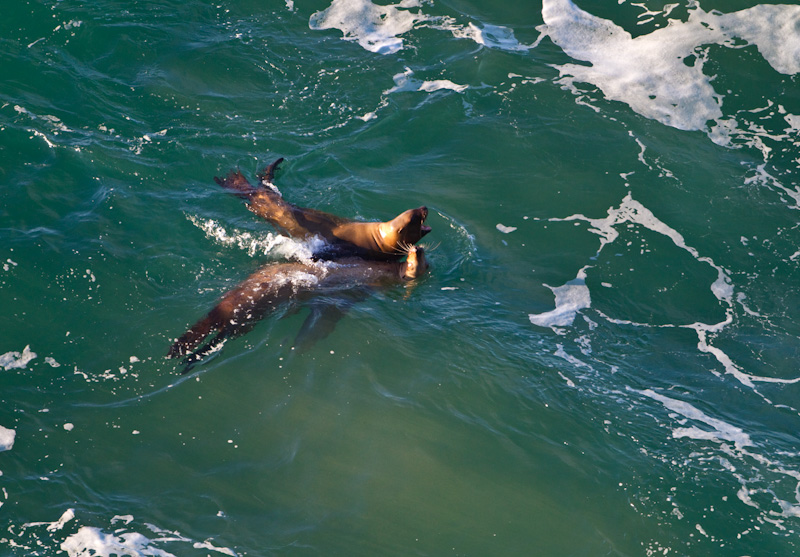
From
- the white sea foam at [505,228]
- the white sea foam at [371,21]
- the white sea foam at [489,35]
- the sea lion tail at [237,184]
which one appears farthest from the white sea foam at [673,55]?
the sea lion tail at [237,184]

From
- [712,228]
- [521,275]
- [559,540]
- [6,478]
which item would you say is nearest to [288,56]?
[521,275]

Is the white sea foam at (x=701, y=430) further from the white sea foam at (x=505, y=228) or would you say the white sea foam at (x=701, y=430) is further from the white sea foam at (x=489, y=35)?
the white sea foam at (x=489, y=35)

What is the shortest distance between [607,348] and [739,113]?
6005 mm

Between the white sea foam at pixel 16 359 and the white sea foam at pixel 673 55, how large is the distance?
30.5 ft

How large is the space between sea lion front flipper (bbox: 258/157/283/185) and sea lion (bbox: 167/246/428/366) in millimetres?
1663

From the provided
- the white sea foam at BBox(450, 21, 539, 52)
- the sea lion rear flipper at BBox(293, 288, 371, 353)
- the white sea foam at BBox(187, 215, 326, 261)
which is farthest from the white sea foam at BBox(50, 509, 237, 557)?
the white sea foam at BBox(450, 21, 539, 52)

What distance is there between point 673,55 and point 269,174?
7.73 meters

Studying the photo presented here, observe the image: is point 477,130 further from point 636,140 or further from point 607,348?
point 607,348

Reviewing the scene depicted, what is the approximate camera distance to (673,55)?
12.9 m

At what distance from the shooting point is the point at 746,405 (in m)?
8.01

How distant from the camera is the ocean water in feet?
21.9

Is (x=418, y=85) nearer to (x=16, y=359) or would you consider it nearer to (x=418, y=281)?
(x=418, y=281)

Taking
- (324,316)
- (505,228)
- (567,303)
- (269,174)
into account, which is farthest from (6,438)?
(505,228)

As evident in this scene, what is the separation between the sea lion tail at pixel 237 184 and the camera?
9766mm
